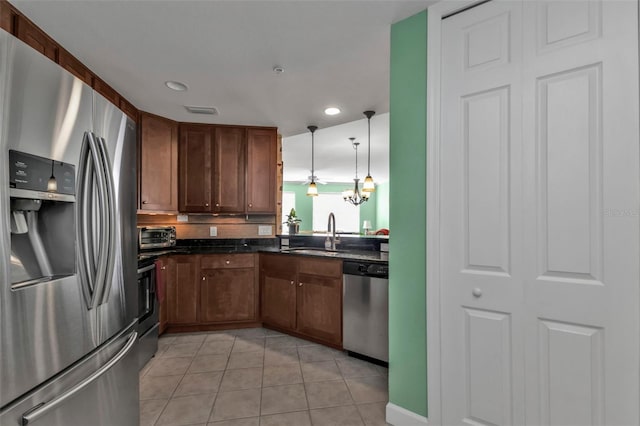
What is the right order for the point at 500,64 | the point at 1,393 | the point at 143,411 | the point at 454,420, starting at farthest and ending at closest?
the point at 143,411 → the point at 454,420 → the point at 500,64 → the point at 1,393

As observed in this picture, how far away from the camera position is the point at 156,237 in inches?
132

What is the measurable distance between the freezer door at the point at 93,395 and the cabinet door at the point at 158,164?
2117 mm

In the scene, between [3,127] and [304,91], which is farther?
[304,91]

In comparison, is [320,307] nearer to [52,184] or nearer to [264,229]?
[264,229]

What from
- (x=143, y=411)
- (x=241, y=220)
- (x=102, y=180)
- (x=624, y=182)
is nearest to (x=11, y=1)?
(x=102, y=180)

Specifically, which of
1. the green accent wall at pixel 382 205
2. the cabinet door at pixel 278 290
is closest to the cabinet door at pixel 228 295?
the cabinet door at pixel 278 290

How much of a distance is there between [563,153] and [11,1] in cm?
289

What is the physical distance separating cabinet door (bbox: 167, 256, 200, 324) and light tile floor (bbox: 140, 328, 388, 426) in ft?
0.89

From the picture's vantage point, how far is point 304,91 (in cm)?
274

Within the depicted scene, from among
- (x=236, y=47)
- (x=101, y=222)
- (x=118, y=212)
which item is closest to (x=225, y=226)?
(x=236, y=47)

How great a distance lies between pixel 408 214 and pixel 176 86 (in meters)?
2.26

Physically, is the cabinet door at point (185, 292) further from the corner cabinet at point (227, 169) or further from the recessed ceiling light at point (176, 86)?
the recessed ceiling light at point (176, 86)

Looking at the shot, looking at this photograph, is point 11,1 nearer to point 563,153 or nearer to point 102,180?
point 102,180

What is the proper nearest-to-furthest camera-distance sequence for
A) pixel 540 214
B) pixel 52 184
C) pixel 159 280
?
1. pixel 52 184
2. pixel 540 214
3. pixel 159 280
